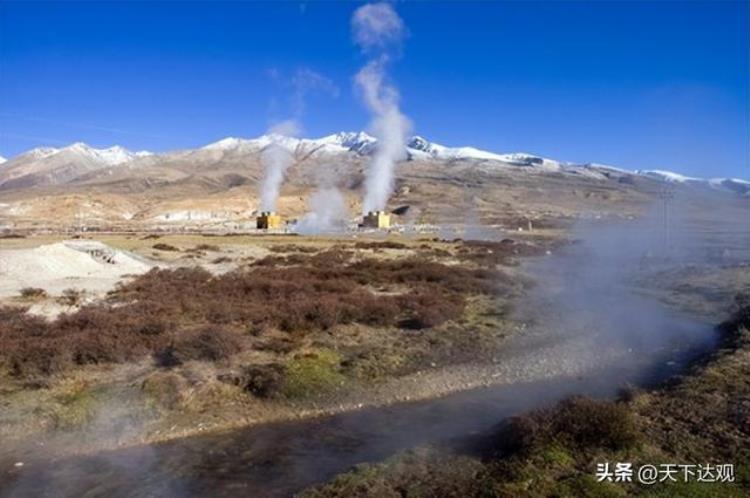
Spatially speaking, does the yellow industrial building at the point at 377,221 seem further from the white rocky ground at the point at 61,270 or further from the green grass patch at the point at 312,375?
the green grass patch at the point at 312,375

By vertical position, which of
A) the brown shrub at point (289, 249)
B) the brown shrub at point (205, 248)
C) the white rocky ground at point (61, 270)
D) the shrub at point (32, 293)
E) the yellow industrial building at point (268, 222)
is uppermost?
the yellow industrial building at point (268, 222)

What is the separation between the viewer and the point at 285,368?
1672 cm

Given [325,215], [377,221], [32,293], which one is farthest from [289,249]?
Answer: [325,215]

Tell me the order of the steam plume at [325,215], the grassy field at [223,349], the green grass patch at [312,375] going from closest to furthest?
1. the grassy field at [223,349]
2. the green grass patch at [312,375]
3. the steam plume at [325,215]

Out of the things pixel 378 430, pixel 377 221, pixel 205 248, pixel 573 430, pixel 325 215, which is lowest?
pixel 378 430

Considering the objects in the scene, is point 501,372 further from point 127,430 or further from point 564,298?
point 564,298

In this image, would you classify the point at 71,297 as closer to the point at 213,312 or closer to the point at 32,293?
the point at 32,293

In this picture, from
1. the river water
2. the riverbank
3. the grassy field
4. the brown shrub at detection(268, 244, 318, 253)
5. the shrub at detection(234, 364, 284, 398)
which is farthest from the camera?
the brown shrub at detection(268, 244, 318, 253)

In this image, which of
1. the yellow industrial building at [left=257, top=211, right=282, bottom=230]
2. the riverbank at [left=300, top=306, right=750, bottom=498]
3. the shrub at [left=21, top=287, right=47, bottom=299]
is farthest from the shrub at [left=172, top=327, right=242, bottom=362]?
the yellow industrial building at [left=257, top=211, right=282, bottom=230]

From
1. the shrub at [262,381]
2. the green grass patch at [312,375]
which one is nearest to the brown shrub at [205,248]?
the green grass patch at [312,375]

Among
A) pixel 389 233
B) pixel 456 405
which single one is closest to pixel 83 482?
pixel 456 405

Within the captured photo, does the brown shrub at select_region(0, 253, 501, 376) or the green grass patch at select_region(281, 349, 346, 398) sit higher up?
the brown shrub at select_region(0, 253, 501, 376)

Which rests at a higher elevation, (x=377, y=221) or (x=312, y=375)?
(x=377, y=221)

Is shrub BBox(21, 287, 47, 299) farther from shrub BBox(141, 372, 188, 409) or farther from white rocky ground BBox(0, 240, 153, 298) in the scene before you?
shrub BBox(141, 372, 188, 409)
